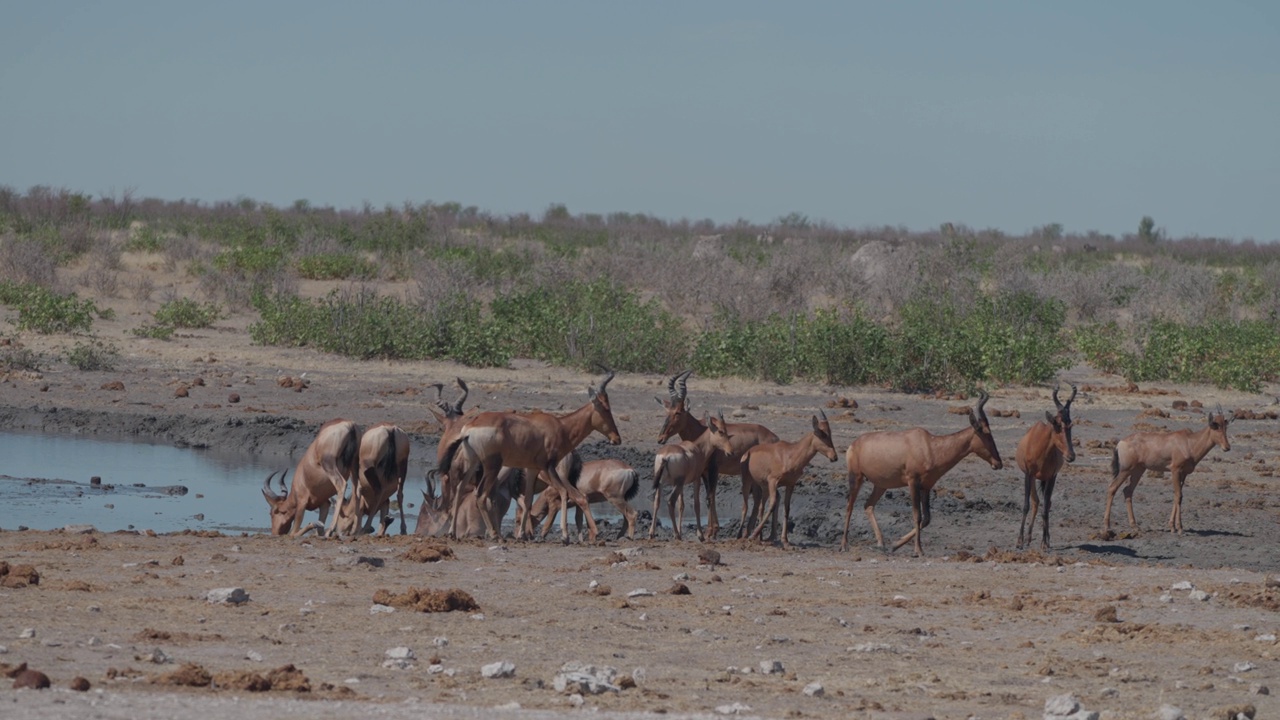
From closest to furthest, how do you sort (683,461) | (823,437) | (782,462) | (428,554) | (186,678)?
(186,678), (428,554), (823,437), (782,462), (683,461)

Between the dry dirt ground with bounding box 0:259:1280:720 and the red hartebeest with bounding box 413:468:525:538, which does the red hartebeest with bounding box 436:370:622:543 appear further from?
the dry dirt ground with bounding box 0:259:1280:720

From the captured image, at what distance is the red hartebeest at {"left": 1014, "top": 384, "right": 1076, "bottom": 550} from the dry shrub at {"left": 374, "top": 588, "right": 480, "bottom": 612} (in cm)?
634

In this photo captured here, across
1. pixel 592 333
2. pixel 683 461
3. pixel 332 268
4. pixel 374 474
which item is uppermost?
pixel 332 268

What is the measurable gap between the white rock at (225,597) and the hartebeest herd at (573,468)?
4.38 metres

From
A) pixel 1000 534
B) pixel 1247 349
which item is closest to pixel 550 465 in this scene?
pixel 1000 534

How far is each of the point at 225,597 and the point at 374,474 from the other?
5099 millimetres

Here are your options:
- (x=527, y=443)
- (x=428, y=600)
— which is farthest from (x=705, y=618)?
(x=527, y=443)

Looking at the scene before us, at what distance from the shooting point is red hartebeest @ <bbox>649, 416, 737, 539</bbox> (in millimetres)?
14500

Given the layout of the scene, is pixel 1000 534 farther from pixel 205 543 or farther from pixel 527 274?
pixel 527 274

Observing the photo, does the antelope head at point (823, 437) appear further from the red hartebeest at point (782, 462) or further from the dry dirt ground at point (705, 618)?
the dry dirt ground at point (705, 618)

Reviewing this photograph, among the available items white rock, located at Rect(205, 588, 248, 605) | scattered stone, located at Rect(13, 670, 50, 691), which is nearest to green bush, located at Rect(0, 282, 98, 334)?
white rock, located at Rect(205, 588, 248, 605)

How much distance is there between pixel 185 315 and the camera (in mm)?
29172

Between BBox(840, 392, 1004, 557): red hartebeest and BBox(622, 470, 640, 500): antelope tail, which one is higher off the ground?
BBox(840, 392, 1004, 557): red hartebeest

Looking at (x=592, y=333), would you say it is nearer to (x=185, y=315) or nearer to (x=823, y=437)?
(x=185, y=315)
